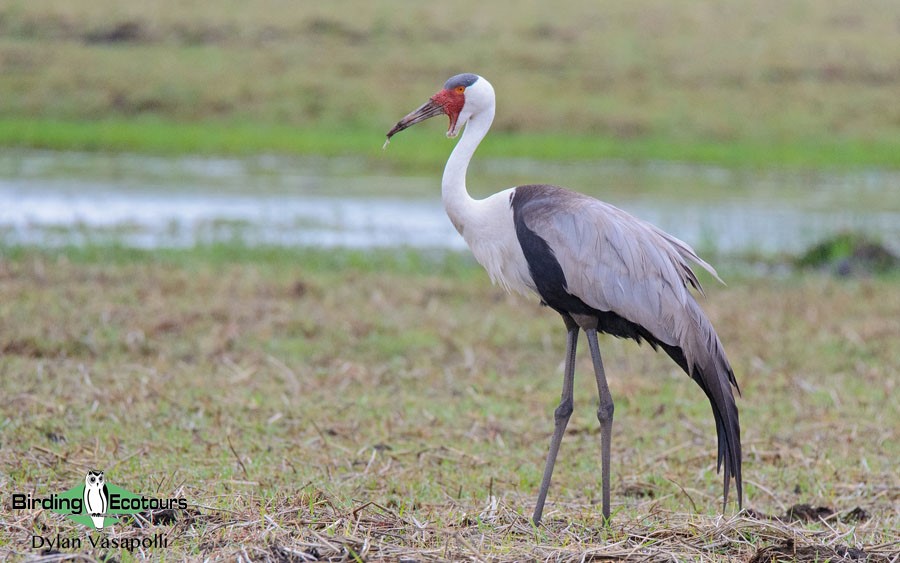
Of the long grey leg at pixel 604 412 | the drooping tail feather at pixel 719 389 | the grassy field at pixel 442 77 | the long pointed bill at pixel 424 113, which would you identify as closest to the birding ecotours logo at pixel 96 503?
the long grey leg at pixel 604 412

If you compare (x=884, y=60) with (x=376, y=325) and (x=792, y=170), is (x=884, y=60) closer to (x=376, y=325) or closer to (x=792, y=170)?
(x=792, y=170)

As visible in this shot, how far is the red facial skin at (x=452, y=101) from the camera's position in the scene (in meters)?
4.58

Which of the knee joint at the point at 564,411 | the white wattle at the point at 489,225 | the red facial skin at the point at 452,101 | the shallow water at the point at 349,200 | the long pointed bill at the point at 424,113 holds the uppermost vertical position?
the red facial skin at the point at 452,101

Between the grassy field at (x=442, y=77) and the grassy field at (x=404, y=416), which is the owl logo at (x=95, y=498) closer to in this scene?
the grassy field at (x=404, y=416)

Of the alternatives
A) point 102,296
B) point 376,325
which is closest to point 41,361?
point 102,296

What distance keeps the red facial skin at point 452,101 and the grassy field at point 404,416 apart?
145 cm

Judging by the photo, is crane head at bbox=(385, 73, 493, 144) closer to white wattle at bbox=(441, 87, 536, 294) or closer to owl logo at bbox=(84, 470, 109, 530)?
white wattle at bbox=(441, 87, 536, 294)

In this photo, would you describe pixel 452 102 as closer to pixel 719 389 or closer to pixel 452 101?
pixel 452 101

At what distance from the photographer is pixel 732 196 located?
16.7 metres

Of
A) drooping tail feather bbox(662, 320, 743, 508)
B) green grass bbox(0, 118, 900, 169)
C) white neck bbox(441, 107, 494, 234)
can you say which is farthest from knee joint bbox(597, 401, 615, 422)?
green grass bbox(0, 118, 900, 169)

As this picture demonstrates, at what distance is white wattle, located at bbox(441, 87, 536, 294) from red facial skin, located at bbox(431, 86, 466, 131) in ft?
0.56

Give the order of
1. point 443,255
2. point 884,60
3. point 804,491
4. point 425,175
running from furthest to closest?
point 884,60 → point 425,175 → point 443,255 → point 804,491

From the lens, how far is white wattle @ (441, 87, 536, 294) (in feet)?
14.4

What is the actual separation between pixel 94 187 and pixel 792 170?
37.1 ft
